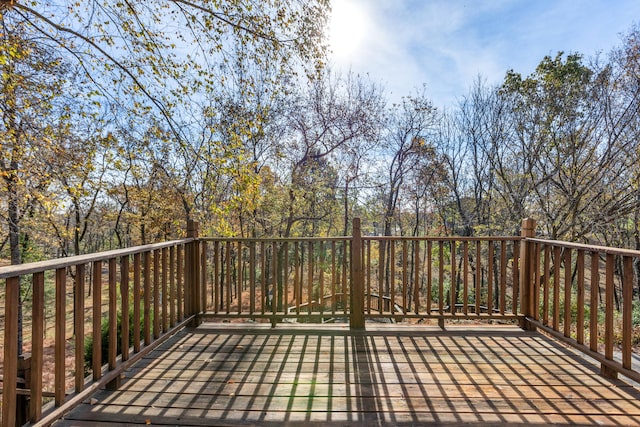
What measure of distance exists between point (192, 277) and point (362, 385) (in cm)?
206

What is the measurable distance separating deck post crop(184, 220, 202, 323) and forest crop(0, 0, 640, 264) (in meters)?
2.04

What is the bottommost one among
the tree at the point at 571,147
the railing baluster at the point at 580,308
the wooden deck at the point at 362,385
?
the wooden deck at the point at 362,385

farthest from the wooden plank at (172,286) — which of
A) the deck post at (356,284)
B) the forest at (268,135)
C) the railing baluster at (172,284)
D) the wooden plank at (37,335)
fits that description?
the forest at (268,135)

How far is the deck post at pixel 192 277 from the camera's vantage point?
3066 mm

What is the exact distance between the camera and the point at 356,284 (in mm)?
2965

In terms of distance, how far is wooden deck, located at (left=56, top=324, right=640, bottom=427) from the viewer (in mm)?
1646

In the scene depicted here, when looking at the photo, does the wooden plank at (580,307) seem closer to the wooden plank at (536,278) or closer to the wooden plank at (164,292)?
the wooden plank at (536,278)

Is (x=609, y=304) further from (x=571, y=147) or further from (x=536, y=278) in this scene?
(x=571, y=147)

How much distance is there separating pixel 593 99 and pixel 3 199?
13470 mm

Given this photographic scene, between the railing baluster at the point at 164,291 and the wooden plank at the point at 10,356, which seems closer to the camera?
the wooden plank at the point at 10,356

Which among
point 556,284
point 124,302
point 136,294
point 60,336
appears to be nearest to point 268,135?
point 136,294

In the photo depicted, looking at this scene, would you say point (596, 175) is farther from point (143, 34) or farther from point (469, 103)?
point (143, 34)

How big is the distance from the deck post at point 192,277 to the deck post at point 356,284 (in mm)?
1632

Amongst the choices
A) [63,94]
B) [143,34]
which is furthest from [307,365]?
[63,94]
